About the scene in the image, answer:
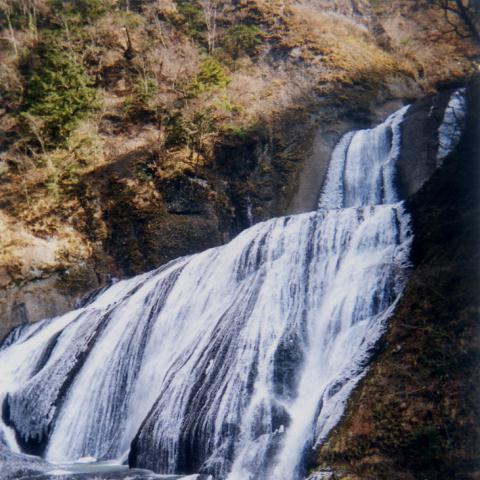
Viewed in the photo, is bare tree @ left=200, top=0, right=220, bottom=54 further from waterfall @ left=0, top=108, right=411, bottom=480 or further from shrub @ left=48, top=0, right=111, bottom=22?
waterfall @ left=0, top=108, right=411, bottom=480

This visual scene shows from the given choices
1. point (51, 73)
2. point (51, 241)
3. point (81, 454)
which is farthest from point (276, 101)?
Answer: point (81, 454)

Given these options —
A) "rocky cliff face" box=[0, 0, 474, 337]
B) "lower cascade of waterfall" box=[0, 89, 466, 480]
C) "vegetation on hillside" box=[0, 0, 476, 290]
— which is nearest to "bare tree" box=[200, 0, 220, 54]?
"vegetation on hillside" box=[0, 0, 476, 290]

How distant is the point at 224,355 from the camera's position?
9992 millimetres

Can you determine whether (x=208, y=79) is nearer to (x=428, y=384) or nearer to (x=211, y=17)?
(x=211, y=17)

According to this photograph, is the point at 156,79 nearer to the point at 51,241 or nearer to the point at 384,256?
the point at 51,241

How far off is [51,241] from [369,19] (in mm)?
22639

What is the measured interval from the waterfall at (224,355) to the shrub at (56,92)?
756 centimetres

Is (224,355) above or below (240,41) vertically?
below

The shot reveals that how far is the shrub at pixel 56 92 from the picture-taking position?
19922 millimetres

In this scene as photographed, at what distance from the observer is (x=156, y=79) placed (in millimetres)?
23031

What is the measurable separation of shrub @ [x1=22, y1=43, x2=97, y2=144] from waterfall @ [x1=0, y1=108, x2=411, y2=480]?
7557 mm

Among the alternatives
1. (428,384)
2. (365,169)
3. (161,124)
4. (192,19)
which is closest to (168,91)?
(161,124)

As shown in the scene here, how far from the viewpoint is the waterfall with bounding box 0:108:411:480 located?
333 inches

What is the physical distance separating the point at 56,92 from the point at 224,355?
1454 centimetres
